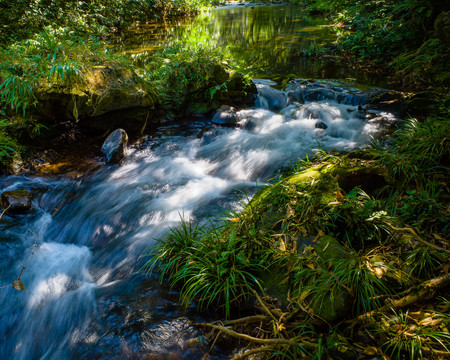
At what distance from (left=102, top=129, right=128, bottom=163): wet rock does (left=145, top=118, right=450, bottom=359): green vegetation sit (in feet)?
9.11

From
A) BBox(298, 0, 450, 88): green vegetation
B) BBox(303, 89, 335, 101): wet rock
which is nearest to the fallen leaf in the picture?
BBox(303, 89, 335, 101): wet rock

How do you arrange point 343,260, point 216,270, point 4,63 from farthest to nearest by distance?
point 4,63 < point 216,270 < point 343,260

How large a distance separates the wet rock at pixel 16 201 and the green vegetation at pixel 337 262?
242 centimetres

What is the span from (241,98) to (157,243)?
17.4 feet

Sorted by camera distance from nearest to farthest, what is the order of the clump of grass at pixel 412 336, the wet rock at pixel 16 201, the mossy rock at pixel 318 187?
1. the clump of grass at pixel 412 336
2. the mossy rock at pixel 318 187
3. the wet rock at pixel 16 201

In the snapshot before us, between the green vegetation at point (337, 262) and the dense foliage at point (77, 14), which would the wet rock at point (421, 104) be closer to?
the green vegetation at point (337, 262)

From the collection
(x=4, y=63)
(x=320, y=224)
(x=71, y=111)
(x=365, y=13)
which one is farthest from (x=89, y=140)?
(x=365, y=13)

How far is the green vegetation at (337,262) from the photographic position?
1.98 metres

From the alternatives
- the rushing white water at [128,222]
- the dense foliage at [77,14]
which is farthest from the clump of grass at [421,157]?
the dense foliage at [77,14]

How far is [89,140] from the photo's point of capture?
19.6 ft

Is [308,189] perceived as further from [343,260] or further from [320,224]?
[343,260]

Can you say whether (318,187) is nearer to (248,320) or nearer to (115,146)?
(248,320)

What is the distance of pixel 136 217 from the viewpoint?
423 centimetres

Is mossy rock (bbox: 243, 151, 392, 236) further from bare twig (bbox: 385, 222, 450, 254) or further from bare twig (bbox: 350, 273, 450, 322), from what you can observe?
bare twig (bbox: 350, 273, 450, 322)
